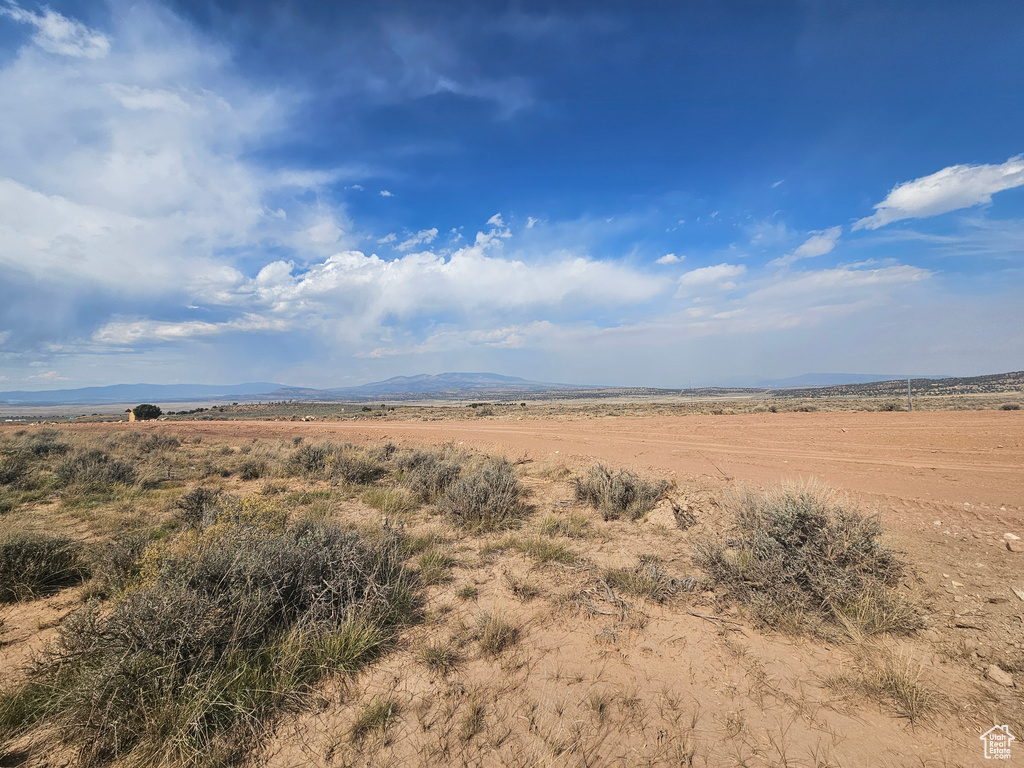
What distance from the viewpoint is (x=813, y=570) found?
180 inches

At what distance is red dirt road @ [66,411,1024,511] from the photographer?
880cm

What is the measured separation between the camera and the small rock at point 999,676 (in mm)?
3295

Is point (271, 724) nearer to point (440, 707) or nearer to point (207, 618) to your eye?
point (207, 618)

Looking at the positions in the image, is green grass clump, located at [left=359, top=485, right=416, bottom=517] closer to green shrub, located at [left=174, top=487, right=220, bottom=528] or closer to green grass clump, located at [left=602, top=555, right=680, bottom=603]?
green shrub, located at [left=174, top=487, right=220, bottom=528]

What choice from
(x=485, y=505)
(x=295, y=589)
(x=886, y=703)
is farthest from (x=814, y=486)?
(x=295, y=589)

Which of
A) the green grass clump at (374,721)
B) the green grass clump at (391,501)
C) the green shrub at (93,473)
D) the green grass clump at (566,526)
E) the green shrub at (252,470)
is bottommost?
the green grass clump at (374,721)

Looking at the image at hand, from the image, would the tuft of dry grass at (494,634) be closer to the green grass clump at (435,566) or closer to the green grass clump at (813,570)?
the green grass clump at (435,566)

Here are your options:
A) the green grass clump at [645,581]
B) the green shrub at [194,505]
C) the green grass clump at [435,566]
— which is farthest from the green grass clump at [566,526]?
the green shrub at [194,505]

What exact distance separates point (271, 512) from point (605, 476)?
626 cm

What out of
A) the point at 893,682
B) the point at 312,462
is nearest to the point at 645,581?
the point at 893,682

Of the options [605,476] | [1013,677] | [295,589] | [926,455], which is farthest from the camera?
[926,455]

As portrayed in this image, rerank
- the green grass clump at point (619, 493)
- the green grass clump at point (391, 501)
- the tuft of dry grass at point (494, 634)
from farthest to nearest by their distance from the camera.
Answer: the green grass clump at point (391, 501) → the green grass clump at point (619, 493) → the tuft of dry grass at point (494, 634)

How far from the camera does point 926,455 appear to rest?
1173cm

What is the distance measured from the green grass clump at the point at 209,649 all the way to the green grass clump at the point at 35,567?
1188 mm
